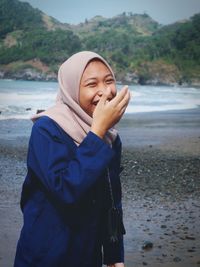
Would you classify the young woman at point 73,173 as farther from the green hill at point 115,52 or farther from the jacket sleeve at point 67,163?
the green hill at point 115,52

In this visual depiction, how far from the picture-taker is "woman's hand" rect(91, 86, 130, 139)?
1.67 metres

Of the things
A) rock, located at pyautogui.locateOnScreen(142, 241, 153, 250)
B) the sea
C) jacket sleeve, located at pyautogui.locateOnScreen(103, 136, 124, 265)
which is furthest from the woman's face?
the sea

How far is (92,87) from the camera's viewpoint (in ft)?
6.11

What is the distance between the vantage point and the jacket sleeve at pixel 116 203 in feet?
6.66

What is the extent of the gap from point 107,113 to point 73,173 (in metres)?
0.28

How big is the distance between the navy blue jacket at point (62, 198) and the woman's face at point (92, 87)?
0.18m

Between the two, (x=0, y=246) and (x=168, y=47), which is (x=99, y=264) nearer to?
(x=0, y=246)

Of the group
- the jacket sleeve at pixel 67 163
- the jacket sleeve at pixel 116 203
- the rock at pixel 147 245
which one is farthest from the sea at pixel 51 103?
the jacket sleeve at pixel 67 163

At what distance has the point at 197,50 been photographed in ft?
395

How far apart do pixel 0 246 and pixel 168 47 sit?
129 metres

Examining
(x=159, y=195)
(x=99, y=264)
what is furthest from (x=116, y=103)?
(x=159, y=195)

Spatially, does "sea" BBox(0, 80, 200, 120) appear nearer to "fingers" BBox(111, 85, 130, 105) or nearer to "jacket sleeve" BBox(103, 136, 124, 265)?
"jacket sleeve" BBox(103, 136, 124, 265)

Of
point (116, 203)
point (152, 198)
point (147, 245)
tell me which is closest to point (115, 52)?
point (152, 198)

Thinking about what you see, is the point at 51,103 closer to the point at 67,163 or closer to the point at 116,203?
the point at 116,203
